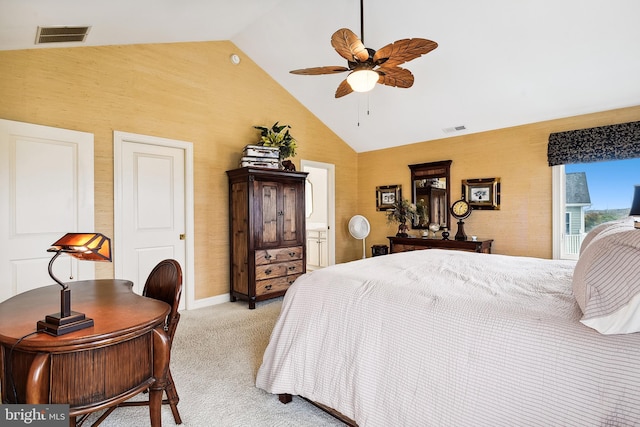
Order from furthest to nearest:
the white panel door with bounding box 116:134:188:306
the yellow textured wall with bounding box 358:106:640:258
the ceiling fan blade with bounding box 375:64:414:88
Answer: the yellow textured wall with bounding box 358:106:640:258 < the white panel door with bounding box 116:134:188:306 < the ceiling fan blade with bounding box 375:64:414:88

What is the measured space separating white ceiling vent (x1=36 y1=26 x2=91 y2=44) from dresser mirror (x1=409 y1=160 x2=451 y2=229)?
458 centimetres

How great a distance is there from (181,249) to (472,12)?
4083 mm

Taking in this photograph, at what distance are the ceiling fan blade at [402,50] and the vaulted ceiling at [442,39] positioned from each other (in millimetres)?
1135

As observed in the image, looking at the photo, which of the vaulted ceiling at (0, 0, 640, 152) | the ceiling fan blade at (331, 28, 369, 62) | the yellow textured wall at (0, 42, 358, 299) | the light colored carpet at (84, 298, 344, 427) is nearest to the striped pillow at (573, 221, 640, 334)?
the light colored carpet at (84, 298, 344, 427)

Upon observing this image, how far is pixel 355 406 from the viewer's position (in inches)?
61.7

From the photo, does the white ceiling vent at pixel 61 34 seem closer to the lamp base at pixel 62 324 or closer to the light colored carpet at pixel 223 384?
the lamp base at pixel 62 324

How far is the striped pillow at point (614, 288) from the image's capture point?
102cm

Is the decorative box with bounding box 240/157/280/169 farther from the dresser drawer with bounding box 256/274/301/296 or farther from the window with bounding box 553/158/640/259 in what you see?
the window with bounding box 553/158/640/259

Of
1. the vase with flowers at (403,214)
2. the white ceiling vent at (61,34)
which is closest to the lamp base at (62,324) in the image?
the white ceiling vent at (61,34)

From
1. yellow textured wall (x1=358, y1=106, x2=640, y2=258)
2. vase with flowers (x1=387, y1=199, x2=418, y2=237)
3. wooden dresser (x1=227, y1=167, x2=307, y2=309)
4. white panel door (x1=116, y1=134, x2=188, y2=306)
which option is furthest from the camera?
vase with flowers (x1=387, y1=199, x2=418, y2=237)

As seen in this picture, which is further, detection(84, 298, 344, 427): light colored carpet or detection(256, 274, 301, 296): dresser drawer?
detection(256, 274, 301, 296): dresser drawer

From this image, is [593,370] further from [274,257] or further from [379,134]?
[379,134]

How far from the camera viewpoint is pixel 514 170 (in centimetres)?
447

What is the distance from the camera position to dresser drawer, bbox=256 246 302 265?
414cm
